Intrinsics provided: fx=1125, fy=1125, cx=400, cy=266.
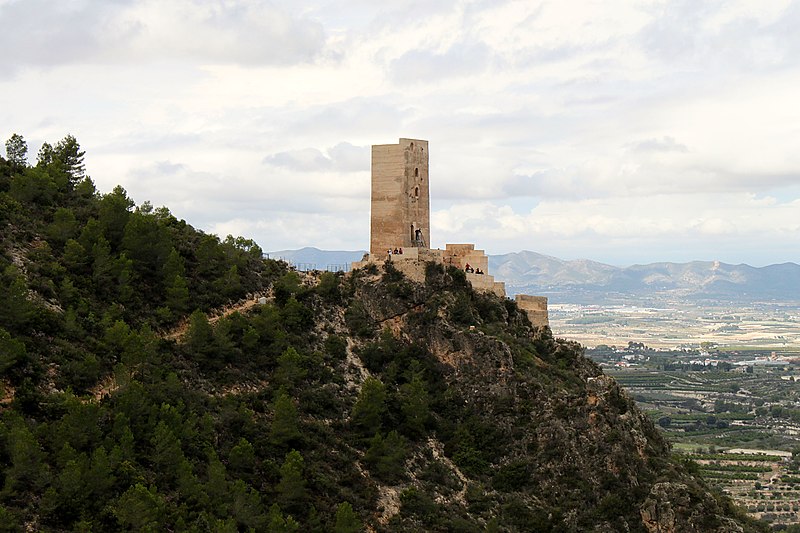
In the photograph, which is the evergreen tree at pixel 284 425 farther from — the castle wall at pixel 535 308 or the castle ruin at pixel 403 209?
the castle wall at pixel 535 308

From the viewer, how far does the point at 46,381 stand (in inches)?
1853

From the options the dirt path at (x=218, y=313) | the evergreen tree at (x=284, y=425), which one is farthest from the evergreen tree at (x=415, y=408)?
the dirt path at (x=218, y=313)

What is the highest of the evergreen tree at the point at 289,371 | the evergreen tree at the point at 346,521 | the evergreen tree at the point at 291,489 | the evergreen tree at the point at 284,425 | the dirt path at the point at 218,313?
the dirt path at the point at 218,313

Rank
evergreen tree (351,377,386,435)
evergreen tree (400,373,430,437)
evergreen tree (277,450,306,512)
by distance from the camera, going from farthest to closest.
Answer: evergreen tree (400,373,430,437) < evergreen tree (351,377,386,435) < evergreen tree (277,450,306,512)

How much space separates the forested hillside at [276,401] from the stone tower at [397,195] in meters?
2.89

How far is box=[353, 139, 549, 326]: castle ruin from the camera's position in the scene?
64812 millimetres

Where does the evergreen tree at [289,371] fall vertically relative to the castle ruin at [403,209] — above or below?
below

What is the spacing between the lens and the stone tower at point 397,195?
213 ft

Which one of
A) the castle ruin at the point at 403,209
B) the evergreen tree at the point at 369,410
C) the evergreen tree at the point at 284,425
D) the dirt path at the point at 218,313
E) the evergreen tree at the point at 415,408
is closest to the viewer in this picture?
the evergreen tree at the point at 284,425

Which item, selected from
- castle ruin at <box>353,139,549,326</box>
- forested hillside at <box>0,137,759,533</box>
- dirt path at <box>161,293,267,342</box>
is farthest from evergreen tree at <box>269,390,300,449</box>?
castle ruin at <box>353,139,549,326</box>

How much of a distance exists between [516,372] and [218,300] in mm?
16342

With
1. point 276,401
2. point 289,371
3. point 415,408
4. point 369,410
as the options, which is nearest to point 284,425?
point 276,401

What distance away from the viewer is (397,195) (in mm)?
64875

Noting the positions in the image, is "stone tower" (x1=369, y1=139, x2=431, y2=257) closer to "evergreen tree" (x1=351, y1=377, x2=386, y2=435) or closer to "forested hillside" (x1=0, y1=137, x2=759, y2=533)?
"forested hillside" (x1=0, y1=137, x2=759, y2=533)
